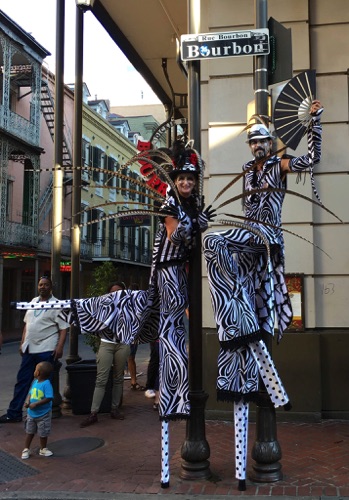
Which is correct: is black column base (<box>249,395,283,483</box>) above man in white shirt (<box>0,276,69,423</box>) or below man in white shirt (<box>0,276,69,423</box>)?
below

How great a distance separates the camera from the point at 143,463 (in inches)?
205

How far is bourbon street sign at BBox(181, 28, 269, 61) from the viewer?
15.9 ft

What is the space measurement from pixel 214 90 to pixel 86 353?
10729 millimetres

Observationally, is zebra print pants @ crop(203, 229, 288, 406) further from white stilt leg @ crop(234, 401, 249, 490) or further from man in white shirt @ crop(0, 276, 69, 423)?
man in white shirt @ crop(0, 276, 69, 423)

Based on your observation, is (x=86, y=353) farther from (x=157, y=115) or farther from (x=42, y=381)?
(x=157, y=115)

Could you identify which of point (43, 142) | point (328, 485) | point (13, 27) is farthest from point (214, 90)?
point (43, 142)

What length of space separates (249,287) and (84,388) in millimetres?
3688

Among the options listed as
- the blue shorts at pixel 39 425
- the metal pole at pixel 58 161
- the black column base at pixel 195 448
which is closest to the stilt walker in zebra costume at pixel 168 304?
the black column base at pixel 195 448

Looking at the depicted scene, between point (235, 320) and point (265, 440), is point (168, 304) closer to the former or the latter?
point (235, 320)

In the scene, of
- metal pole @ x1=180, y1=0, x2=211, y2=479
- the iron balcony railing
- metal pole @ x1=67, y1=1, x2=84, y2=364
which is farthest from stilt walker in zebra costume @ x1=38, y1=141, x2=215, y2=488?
the iron balcony railing

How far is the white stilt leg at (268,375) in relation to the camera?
4.38 metres

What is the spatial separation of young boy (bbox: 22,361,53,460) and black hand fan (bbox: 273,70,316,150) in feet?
11.1

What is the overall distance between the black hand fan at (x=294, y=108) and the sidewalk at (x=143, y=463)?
9.46ft

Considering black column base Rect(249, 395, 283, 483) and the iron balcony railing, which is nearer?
black column base Rect(249, 395, 283, 483)
